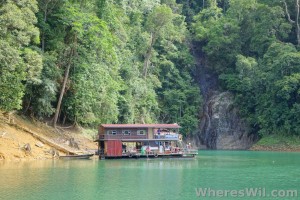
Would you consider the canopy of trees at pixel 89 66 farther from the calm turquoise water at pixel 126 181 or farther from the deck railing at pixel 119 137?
the calm turquoise water at pixel 126 181

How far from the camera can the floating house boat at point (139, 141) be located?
4731cm

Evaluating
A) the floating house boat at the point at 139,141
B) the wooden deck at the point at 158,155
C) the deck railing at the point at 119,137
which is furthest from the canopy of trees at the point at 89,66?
the wooden deck at the point at 158,155

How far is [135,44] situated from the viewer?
74.1m

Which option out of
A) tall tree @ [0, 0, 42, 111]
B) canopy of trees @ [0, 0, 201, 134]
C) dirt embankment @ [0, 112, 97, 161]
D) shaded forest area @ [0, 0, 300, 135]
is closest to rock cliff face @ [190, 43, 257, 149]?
shaded forest area @ [0, 0, 300, 135]

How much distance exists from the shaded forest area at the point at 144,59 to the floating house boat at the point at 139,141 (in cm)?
442

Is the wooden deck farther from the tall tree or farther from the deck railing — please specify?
the tall tree

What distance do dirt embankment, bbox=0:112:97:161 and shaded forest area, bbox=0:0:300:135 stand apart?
1559 millimetres

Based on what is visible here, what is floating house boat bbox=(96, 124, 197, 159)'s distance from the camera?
47312mm

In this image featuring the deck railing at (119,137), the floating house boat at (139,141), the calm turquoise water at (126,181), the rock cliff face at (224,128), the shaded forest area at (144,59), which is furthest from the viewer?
the rock cliff face at (224,128)

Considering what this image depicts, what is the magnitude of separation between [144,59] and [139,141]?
30.8 metres

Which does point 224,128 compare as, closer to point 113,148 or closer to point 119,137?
point 119,137

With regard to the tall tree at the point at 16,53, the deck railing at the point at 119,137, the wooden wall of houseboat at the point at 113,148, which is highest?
the tall tree at the point at 16,53

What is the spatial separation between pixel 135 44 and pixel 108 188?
50855 millimetres

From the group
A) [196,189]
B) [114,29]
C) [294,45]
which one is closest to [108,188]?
[196,189]
